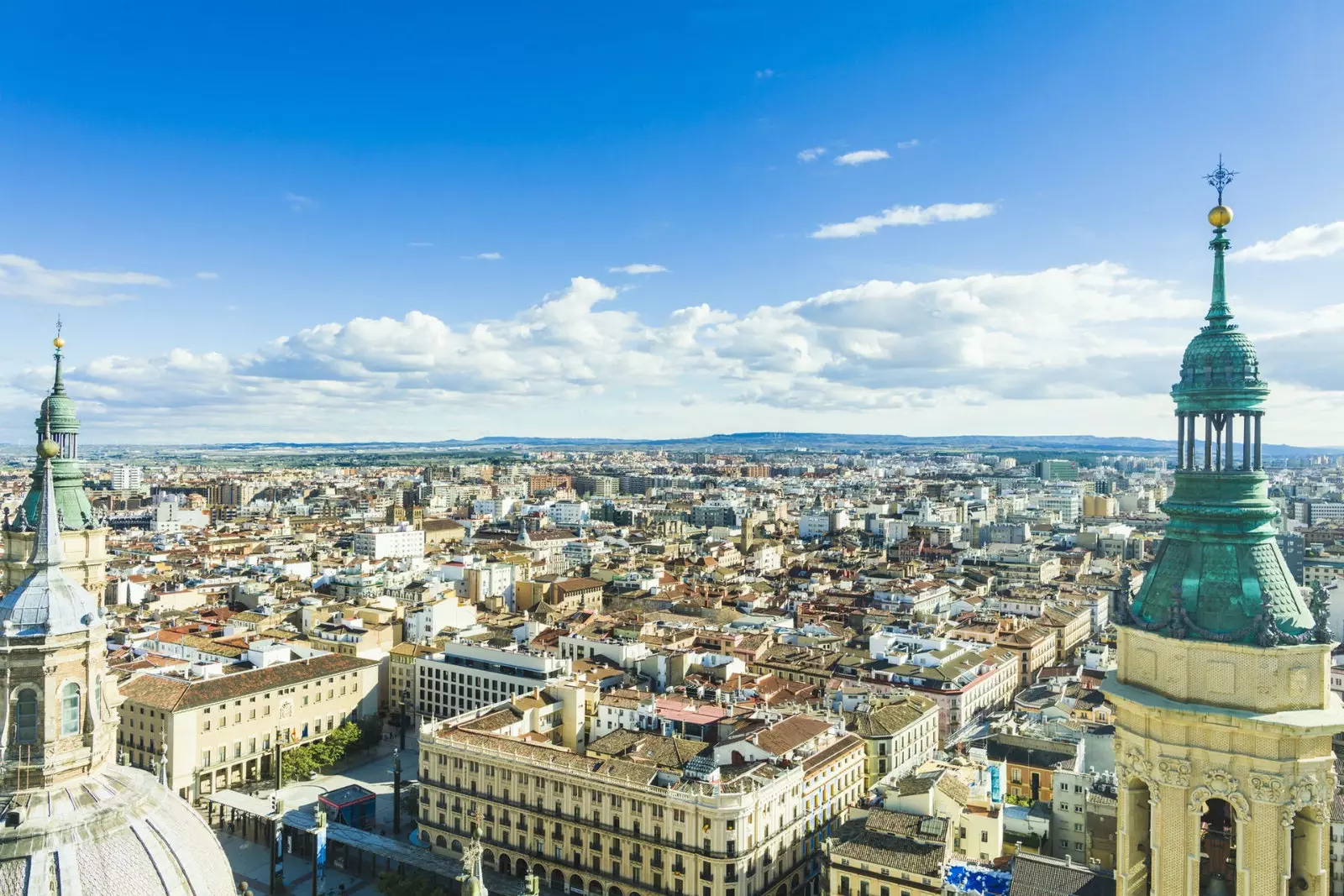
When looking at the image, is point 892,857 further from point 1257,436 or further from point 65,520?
point 65,520

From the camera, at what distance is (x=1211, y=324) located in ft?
55.3

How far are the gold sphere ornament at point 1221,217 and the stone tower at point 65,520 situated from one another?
4886 centimetres

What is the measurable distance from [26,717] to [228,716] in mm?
61553

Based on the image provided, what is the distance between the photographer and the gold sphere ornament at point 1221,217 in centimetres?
1695

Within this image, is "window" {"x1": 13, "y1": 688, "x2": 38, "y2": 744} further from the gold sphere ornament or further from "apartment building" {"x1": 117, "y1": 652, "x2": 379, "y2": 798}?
"apartment building" {"x1": 117, "y1": 652, "x2": 379, "y2": 798}

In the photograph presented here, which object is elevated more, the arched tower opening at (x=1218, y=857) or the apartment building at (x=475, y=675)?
the arched tower opening at (x=1218, y=857)

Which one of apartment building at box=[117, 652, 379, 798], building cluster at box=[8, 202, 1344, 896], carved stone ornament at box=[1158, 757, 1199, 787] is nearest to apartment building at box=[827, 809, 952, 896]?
building cluster at box=[8, 202, 1344, 896]

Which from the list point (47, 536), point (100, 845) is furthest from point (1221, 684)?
point (47, 536)

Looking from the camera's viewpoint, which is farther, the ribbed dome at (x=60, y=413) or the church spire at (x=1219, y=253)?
the ribbed dome at (x=60, y=413)

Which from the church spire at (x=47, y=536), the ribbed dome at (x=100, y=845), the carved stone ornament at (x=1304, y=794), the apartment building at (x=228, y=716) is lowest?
the apartment building at (x=228, y=716)

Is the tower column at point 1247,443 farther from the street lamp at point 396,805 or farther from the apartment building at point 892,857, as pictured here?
the street lamp at point 396,805

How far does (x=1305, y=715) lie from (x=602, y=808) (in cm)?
4715

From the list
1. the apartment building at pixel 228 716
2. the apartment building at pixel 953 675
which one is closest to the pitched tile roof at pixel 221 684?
the apartment building at pixel 228 716

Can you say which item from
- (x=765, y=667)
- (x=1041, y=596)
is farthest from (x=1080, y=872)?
Result: (x=1041, y=596)
